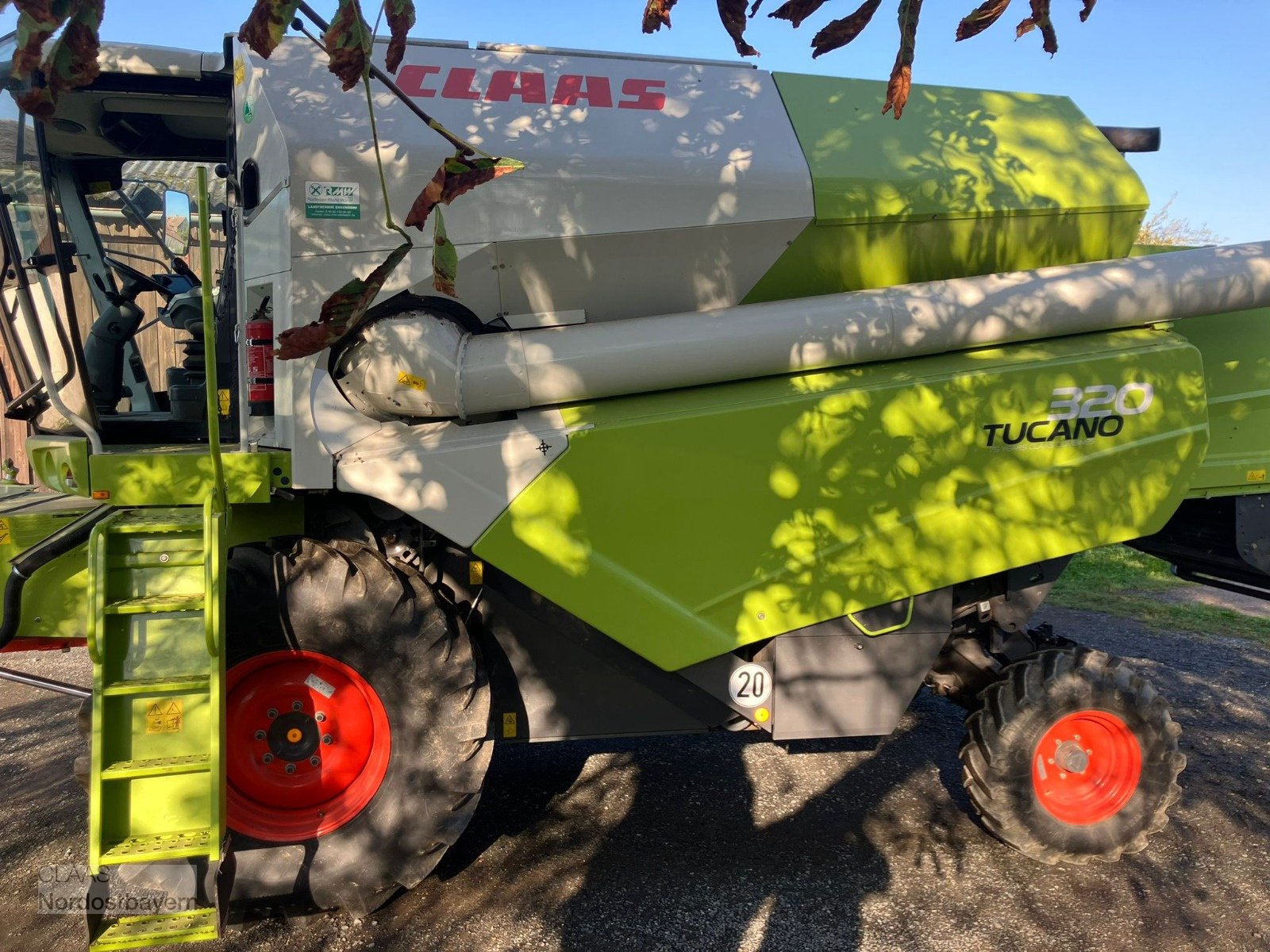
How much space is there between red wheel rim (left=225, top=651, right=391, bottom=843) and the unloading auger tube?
97 centimetres

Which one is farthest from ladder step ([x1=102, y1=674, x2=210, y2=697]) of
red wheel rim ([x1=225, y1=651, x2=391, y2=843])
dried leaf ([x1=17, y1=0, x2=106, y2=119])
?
dried leaf ([x1=17, y1=0, x2=106, y2=119])

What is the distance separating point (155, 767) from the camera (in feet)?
9.25

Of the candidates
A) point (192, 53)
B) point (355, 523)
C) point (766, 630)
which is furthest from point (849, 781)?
point (192, 53)

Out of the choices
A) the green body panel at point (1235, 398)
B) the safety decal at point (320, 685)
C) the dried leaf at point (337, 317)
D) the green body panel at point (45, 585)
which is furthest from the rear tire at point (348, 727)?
the green body panel at point (1235, 398)

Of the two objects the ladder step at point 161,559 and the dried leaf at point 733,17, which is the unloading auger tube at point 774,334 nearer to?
the ladder step at point 161,559

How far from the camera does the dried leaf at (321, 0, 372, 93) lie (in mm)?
1292

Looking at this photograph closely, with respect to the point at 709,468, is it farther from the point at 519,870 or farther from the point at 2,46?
the point at 2,46

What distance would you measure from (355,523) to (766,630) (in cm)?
155

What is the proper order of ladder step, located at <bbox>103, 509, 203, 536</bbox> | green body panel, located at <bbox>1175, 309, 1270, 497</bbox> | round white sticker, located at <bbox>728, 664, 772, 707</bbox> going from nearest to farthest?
1. ladder step, located at <bbox>103, 509, 203, 536</bbox>
2. round white sticker, located at <bbox>728, 664, 772, 707</bbox>
3. green body panel, located at <bbox>1175, 309, 1270, 497</bbox>

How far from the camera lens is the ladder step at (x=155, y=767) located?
9.12 feet

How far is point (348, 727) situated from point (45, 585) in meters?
1.11

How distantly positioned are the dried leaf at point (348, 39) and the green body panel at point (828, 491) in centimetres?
188

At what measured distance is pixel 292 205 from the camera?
124 inches

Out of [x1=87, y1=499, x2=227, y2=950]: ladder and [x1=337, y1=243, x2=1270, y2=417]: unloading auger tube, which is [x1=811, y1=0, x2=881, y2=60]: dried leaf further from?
[x1=87, y1=499, x2=227, y2=950]: ladder
